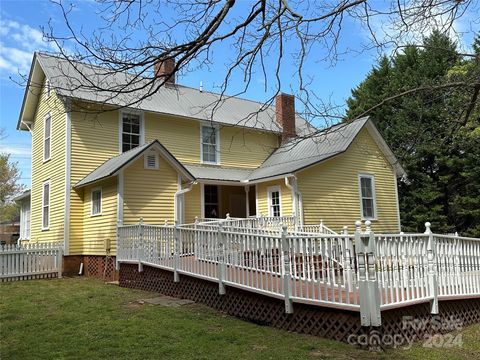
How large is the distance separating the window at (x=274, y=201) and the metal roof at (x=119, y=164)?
159 inches

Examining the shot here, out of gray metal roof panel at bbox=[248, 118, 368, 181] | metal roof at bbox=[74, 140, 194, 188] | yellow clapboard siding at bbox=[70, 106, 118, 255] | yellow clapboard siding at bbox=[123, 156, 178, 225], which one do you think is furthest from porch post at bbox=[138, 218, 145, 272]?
gray metal roof panel at bbox=[248, 118, 368, 181]

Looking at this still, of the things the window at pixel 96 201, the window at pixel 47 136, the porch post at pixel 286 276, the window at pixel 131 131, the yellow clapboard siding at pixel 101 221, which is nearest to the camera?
the porch post at pixel 286 276

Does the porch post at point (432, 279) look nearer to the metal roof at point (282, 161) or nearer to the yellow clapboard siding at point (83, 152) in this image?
the metal roof at point (282, 161)

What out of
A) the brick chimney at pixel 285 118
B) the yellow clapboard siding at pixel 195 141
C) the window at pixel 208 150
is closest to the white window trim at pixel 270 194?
the yellow clapboard siding at pixel 195 141

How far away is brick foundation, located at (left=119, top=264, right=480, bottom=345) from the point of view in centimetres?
657

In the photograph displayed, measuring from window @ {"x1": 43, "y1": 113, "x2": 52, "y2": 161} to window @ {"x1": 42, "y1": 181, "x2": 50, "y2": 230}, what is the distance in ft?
3.79

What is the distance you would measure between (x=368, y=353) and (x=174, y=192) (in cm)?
1043

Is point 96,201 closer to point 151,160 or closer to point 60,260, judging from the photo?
point 60,260

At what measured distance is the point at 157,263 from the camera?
444 inches

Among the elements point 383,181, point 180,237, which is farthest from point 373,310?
point 383,181

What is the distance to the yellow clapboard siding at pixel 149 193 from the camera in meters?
14.4

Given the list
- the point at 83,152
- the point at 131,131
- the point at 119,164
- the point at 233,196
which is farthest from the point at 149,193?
the point at 233,196

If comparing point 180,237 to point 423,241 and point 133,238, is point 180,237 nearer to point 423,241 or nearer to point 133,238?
point 133,238

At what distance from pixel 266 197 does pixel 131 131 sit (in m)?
6.11
